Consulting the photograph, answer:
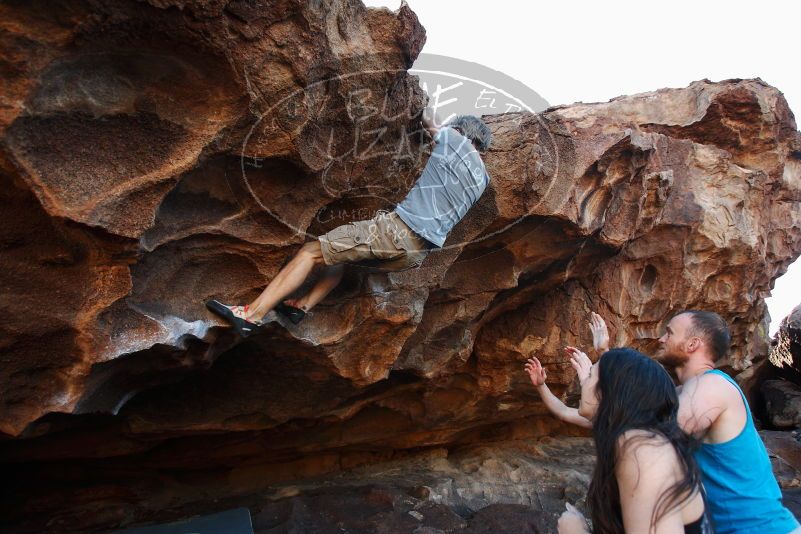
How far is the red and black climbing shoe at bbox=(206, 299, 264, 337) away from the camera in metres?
3.02

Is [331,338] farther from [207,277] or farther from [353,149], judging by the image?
[353,149]

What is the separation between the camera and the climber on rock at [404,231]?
307 cm

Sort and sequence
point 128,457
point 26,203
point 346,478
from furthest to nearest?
1. point 346,478
2. point 128,457
3. point 26,203

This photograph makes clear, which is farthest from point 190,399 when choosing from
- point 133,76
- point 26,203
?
point 133,76

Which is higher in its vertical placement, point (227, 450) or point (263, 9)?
point (263, 9)

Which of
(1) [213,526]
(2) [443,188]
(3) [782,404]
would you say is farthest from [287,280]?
(3) [782,404]

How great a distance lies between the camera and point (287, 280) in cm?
307

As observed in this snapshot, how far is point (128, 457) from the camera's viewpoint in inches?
173

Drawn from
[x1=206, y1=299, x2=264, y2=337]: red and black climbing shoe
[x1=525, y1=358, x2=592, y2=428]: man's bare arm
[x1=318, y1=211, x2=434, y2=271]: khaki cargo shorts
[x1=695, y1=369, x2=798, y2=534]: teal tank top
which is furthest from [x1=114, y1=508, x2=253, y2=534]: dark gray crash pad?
[x1=695, y1=369, x2=798, y2=534]: teal tank top

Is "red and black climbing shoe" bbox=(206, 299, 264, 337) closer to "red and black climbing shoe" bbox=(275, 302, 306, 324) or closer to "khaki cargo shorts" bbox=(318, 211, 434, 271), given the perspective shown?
"red and black climbing shoe" bbox=(275, 302, 306, 324)

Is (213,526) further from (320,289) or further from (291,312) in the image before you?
(320,289)

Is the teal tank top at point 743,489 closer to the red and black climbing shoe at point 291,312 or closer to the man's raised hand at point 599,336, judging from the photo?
the man's raised hand at point 599,336

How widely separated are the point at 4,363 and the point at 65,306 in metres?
0.42

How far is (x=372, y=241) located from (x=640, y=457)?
5.43ft
